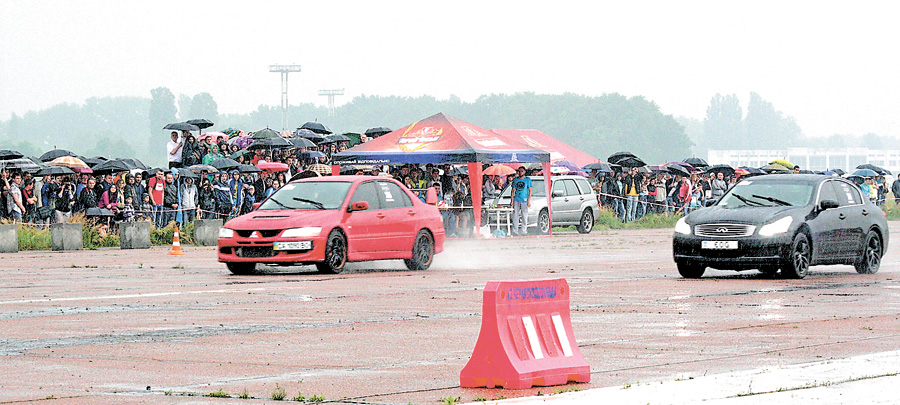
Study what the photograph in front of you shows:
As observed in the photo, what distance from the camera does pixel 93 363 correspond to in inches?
386

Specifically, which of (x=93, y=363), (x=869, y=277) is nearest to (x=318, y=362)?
(x=93, y=363)

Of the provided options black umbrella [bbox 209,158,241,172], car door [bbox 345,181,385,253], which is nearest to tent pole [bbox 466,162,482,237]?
black umbrella [bbox 209,158,241,172]

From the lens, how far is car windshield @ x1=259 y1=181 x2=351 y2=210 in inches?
849

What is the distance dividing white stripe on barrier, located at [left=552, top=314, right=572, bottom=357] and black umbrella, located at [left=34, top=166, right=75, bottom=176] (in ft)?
80.6

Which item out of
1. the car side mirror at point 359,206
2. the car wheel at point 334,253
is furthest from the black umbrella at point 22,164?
the car wheel at point 334,253

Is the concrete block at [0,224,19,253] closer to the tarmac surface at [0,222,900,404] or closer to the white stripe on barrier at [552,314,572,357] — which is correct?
the tarmac surface at [0,222,900,404]

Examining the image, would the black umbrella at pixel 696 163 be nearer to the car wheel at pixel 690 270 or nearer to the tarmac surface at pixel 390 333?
the tarmac surface at pixel 390 333

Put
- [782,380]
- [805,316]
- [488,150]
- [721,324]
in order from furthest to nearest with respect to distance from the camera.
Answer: [488,150], [805,316], [721,324], [782,380]

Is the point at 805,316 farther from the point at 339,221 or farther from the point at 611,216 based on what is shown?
the point at 611,216

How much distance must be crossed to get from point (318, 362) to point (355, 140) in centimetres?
3603

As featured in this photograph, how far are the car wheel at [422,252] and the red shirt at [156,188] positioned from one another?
447 inches

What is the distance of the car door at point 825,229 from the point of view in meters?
19.9

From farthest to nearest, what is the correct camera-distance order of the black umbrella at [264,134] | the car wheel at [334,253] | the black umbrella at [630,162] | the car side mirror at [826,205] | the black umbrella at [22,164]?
the black umbrella at [630,162], the black umbrella at [264,134], the black umbrella at [22,164], the car wheel at [334,253], the car side mirror at [826,205]

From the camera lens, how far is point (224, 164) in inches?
1314
